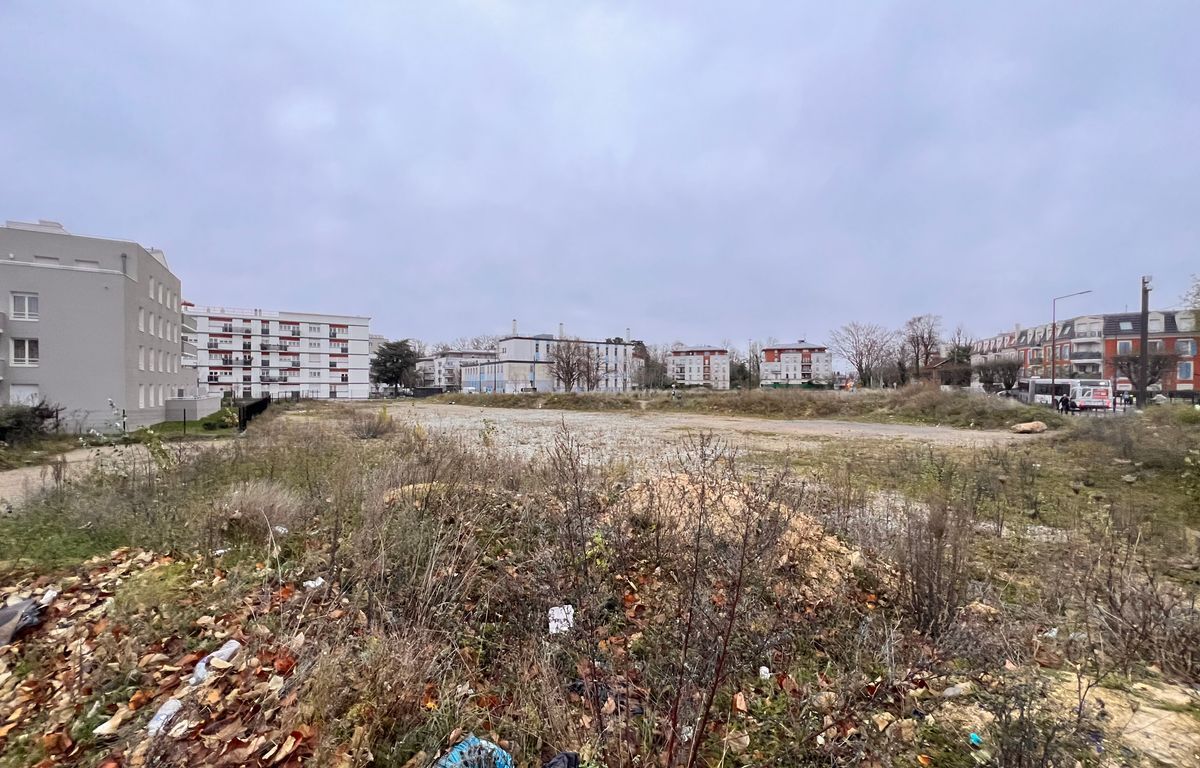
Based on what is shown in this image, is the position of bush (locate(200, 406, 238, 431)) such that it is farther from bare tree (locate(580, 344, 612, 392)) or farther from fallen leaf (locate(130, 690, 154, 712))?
bare tree (locate(580, 344, 612, 392))

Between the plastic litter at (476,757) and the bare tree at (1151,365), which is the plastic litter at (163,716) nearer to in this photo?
the plastic litter at (476,757)

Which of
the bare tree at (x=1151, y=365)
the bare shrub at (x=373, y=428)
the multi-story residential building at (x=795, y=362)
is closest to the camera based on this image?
the bare shrub at (x=373, y=428)

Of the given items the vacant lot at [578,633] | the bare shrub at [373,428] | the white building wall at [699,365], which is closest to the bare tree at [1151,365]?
the vacant lot at [578,633]

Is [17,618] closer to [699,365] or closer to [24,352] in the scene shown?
[24,352]

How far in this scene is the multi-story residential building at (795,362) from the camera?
104 metres

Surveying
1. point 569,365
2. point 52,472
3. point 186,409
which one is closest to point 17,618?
point 52,472

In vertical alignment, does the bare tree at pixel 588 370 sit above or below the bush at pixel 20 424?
above

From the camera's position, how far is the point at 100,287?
24359 mm

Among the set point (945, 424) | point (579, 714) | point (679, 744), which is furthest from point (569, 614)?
point (945, 424)

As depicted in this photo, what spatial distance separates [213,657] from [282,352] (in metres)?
86.1

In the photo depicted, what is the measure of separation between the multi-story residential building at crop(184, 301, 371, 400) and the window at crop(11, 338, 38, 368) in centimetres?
5241

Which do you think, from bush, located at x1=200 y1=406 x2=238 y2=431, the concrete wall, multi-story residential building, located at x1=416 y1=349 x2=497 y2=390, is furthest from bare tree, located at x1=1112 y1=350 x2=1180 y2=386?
multi-story residential building, located at x1=416 y1=349 x2=497 y2=390

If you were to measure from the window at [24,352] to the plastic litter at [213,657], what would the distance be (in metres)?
31.6

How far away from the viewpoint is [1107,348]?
62.4 meters
